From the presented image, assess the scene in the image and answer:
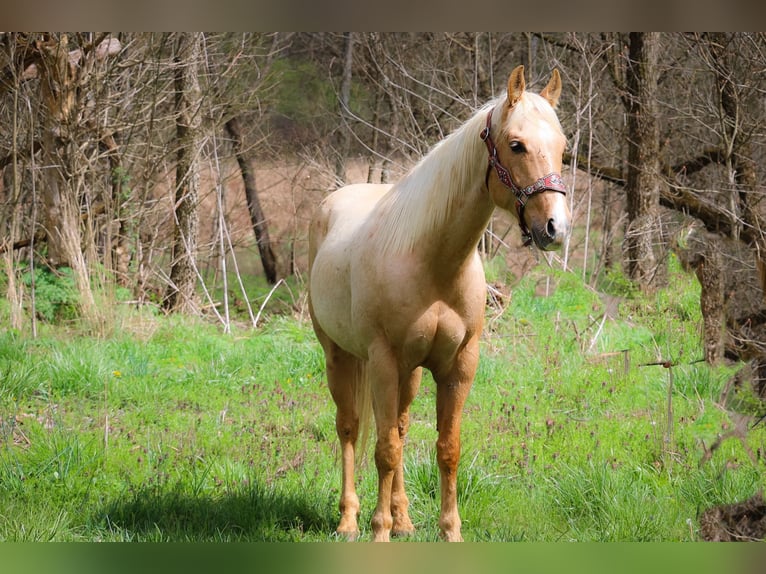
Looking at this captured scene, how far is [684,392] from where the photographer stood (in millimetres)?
5320

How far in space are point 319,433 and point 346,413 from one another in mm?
1091

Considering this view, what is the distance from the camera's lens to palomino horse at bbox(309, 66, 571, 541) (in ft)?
10.2

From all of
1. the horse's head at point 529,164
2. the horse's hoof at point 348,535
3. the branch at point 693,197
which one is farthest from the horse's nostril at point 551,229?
the branch at point 693,197

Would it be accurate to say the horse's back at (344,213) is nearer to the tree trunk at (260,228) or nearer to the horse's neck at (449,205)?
the horse's neck at (449,205)

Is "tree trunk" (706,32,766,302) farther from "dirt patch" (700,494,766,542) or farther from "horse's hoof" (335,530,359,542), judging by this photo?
"horse's hoof" (335,530,359,542)

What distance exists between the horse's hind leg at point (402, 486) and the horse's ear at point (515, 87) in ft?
4.42

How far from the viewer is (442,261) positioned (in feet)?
11.2

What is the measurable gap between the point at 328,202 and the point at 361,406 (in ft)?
3.61

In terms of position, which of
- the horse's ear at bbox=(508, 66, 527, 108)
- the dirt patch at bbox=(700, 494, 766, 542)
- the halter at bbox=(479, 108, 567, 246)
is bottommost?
the dirt patch at bbox=(700, 494, 766, 542)

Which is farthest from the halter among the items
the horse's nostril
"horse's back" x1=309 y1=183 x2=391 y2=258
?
"horse's back" x1=309 y1=183 x2=391 y2=258

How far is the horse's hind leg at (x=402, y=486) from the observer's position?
3826mm

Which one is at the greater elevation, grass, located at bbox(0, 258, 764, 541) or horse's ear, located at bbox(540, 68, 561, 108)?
horse's ear, located at bbox(540, 68, 561, 108)

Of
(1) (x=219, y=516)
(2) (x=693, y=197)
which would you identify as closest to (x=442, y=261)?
(1) (x=219, y=516)

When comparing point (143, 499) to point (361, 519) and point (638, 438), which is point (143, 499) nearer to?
point (361, 519)
